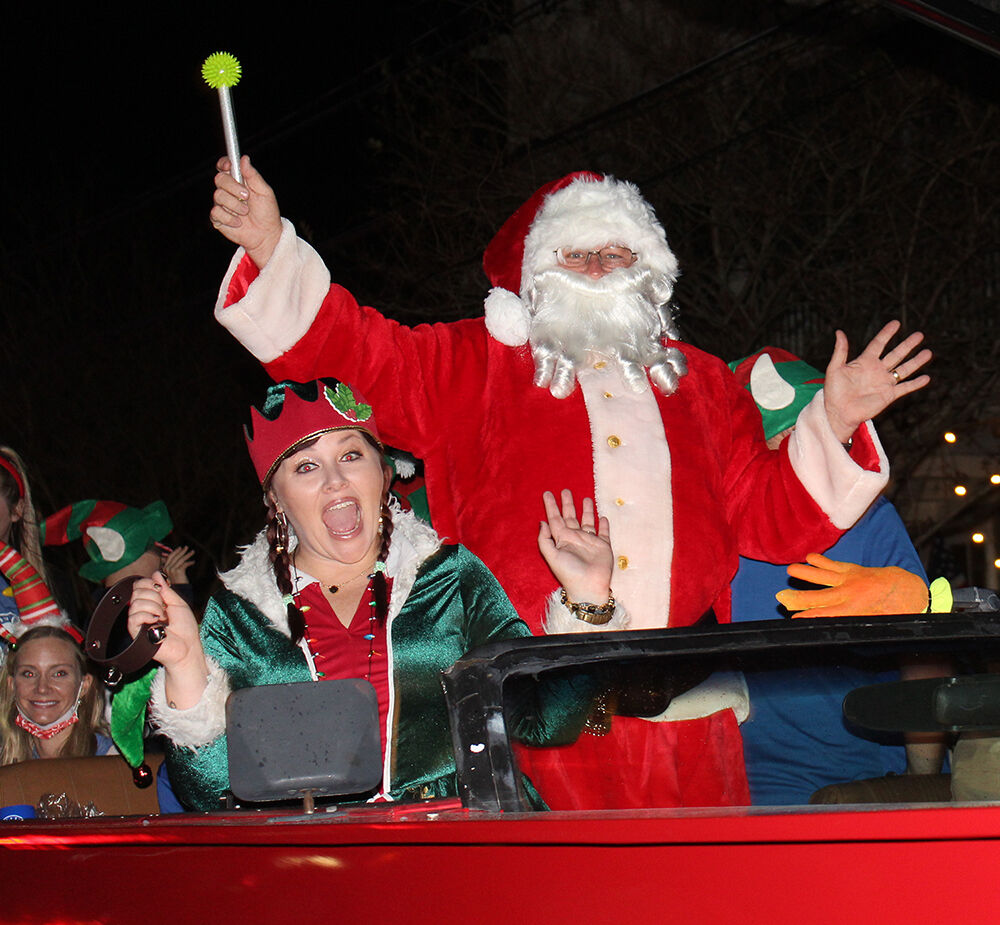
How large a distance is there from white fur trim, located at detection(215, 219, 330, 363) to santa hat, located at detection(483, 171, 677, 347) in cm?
59

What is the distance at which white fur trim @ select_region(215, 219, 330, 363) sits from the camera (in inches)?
133

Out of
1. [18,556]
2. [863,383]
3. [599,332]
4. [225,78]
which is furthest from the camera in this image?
[18,556]

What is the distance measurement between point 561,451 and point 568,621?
3.22 ft

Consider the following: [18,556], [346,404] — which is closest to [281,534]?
[346,404]

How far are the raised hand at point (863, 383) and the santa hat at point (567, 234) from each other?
82 cm

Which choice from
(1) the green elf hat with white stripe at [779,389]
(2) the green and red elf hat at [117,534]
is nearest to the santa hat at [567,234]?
(1) the green elf hat with white stripe at [779,389]

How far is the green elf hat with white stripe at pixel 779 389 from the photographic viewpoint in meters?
4.21

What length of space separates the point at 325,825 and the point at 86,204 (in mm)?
16212

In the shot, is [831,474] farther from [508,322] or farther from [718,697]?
[718,697]

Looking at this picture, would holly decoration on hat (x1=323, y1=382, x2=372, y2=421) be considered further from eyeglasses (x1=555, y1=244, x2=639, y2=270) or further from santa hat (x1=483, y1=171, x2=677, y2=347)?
eyeglasses (x1=555, y1=244, x2=639, y2=270)

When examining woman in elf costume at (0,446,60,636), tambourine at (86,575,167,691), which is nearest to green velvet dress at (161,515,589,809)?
tambourine at (86,575,167,691)

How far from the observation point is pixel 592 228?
3984 mm

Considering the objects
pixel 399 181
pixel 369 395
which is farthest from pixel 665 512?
pixel 399 181

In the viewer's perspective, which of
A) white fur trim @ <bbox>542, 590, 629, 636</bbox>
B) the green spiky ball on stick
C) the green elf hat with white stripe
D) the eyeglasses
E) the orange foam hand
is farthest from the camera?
the green elf hat with white stripe
